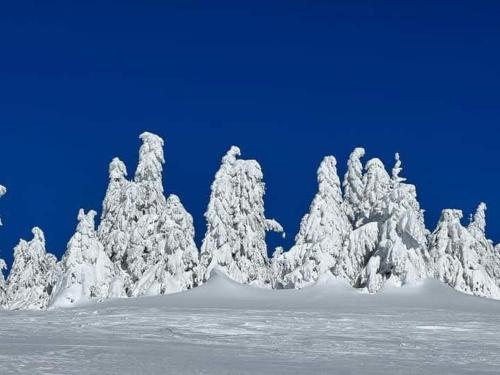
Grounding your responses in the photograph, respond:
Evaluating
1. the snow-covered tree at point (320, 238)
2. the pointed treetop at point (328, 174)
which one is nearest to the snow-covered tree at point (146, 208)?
the snow-covered tree at point (320, 238)

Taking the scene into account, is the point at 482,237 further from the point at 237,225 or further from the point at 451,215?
the point at 237,225

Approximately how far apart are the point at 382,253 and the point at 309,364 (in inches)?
968

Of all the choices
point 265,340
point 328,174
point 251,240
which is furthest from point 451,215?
point 265,340

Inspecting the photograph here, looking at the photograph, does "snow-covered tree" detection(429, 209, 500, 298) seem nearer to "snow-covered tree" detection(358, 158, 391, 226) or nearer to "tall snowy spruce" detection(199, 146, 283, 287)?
"snow-covered tree" detection(358, 158, 391, 226)

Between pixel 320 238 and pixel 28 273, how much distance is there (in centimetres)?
2804

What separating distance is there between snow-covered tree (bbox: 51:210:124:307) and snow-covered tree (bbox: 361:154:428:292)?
617 inches

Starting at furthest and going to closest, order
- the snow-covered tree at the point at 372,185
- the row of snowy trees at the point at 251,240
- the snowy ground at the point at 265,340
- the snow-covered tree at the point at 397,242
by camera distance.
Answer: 1. the snow-covered tree at the point at 372,185
2. the row of snowy trees at the point at 251,240
3. the snow-covered tree at the point at 397,242
4. the snowy ground at the point at 265,340

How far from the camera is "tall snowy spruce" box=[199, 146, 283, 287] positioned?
4216 centimetres

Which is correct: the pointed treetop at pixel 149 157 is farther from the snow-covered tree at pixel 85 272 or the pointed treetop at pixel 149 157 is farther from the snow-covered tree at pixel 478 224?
the snow-covered tree at pixel 478 224

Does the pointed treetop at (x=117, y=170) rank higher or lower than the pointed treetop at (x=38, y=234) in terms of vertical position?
higher

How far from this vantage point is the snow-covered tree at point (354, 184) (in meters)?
42.3

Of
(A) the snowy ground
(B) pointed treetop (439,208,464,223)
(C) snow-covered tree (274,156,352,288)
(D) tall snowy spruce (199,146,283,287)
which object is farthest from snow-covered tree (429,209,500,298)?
(A) the snowy ground

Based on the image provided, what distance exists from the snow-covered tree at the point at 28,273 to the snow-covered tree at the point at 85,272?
13.6m

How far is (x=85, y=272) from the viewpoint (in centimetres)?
4122
